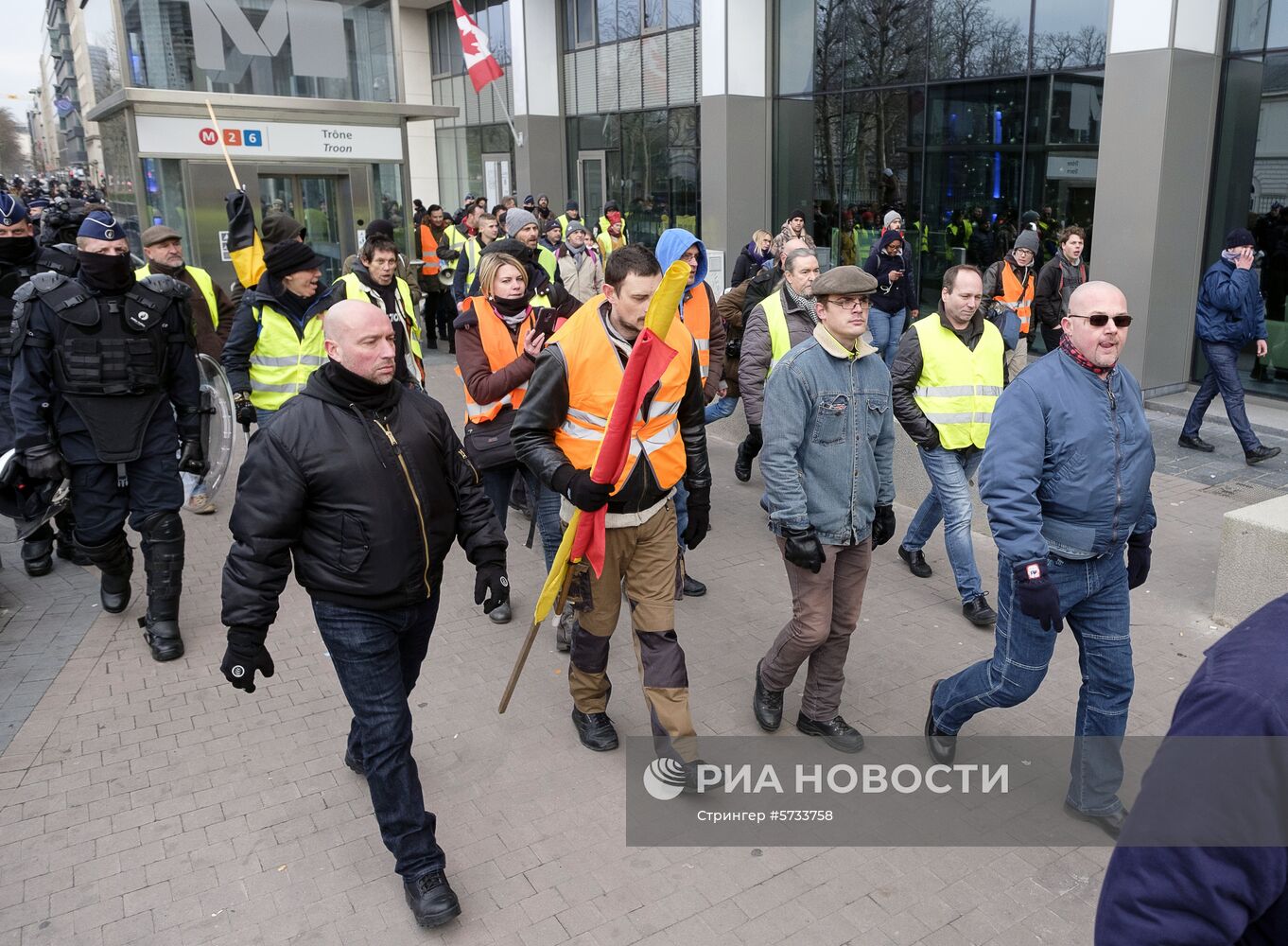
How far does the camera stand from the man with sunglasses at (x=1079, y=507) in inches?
147

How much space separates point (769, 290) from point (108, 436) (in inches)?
182

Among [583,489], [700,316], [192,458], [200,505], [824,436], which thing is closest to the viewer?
[583,489]

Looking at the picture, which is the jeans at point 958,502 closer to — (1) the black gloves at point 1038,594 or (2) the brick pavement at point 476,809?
(2) the brick pavement at point 476,809

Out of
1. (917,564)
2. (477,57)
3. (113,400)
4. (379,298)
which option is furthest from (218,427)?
(477,57)

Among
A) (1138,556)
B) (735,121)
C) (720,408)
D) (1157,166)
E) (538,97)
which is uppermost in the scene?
(538,97)

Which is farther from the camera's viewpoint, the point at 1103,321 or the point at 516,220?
the point at 516,220

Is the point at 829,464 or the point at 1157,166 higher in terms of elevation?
the point at 1157,166

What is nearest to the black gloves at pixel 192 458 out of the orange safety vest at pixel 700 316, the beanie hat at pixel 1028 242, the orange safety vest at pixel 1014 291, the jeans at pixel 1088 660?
the orange safety vest at pixel 700 316

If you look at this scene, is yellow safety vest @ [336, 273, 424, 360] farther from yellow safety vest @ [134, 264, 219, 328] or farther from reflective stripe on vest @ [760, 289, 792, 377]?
reflective stripe on vest @ [760, 289, 792, 377]

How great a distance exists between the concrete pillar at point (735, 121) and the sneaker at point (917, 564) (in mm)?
12179

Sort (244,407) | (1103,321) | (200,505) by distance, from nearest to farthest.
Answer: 1. (1103,321)
2. (244,407)
3. (200,505)

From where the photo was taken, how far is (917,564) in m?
6.80

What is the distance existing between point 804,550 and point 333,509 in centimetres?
185

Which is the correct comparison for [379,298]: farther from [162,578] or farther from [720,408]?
[720,408]
